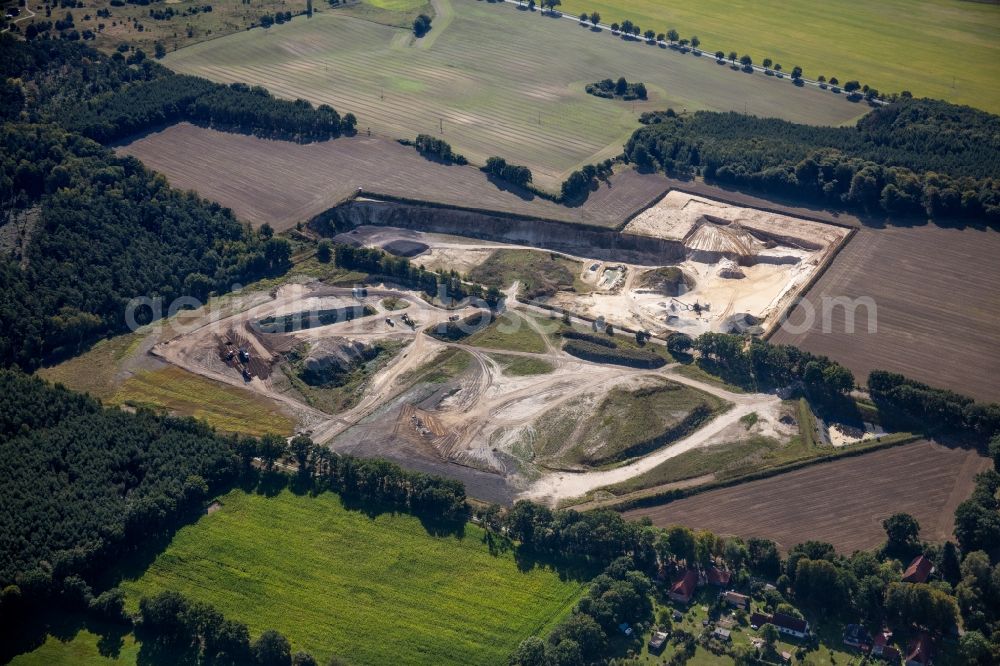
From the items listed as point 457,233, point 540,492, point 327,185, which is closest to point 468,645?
point 540,492

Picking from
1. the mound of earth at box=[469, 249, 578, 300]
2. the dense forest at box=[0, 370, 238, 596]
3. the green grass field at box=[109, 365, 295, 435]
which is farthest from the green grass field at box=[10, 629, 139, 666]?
the mound of earth at box=[469, 249, 578, 300]

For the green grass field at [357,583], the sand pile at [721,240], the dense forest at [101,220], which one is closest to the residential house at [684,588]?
the green grass field at [357,583]

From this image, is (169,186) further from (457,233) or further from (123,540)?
(123,540)

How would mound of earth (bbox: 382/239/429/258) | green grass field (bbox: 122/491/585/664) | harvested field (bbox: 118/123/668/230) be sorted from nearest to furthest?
1. green grass field (bbox: 122/491/585/664)
2. mound of earth (bbox: 382/239/429/258)
3. harvested field (bbox: 118/123/668/230)

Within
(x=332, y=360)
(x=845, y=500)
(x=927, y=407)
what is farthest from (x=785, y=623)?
(x=332, y=360)

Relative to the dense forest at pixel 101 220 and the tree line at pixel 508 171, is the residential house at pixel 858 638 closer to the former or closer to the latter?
the dense forest at pixel 101 220

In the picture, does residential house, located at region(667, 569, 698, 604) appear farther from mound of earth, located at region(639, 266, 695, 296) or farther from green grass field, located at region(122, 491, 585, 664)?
mound of earth, located at region(639, 266, 695, 296)
